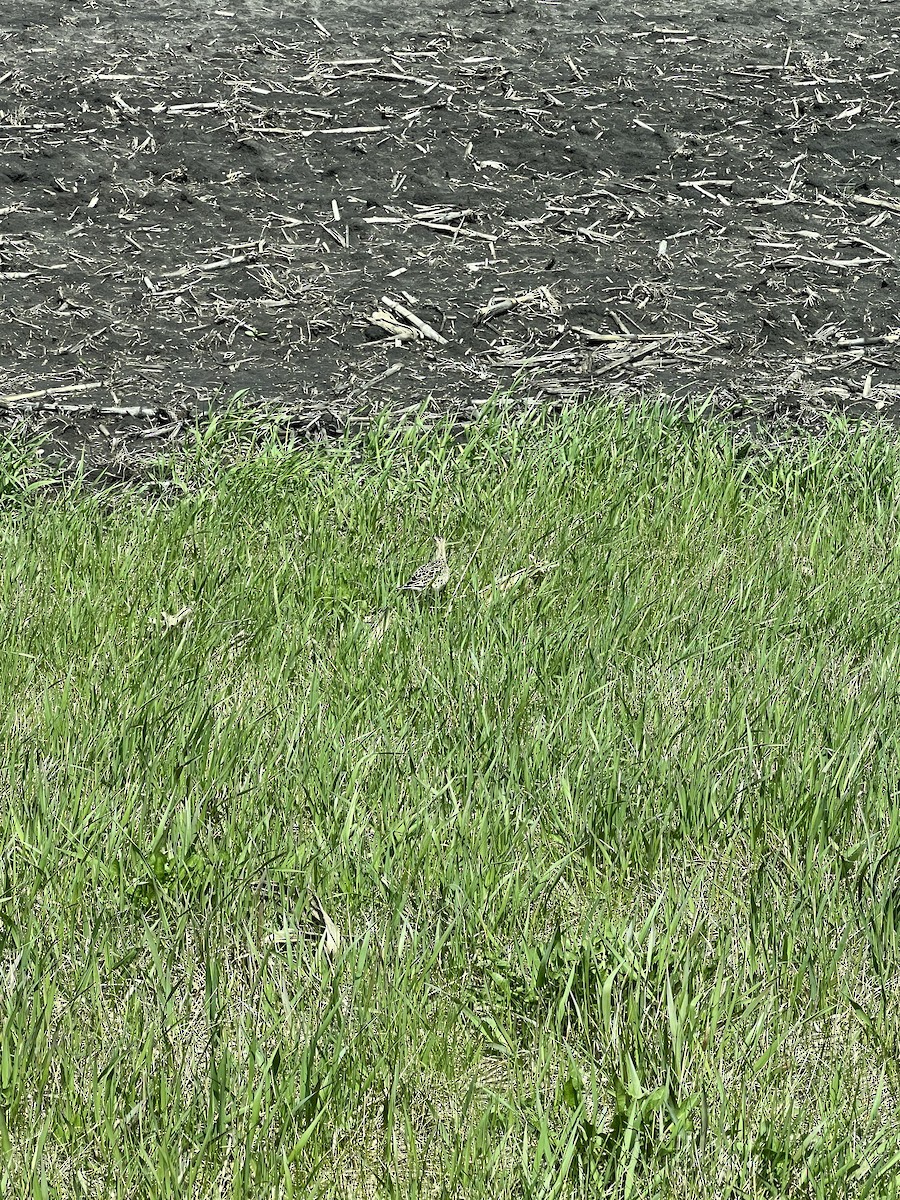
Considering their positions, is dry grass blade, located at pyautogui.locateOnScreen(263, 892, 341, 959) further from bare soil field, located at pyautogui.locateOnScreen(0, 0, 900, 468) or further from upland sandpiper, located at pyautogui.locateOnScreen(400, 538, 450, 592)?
bare soil field, located at pyautogui.locateOnScreen(0, 0, 900, 468)

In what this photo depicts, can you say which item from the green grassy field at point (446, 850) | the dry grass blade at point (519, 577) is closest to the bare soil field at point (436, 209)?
the green grassy field at point (446, 850)

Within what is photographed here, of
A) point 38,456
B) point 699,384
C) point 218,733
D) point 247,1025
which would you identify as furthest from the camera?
point 699,384

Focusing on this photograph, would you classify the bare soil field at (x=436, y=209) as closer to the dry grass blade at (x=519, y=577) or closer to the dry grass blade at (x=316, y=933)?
the dry grass blade at (x=519, y=577)

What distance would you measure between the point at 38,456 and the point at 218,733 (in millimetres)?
1784

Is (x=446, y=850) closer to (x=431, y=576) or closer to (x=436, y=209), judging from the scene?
(x=431, y=576)

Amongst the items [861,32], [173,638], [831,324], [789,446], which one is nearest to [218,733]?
[173,638]

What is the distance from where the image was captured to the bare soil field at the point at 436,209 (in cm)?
460

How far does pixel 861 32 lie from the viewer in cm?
726

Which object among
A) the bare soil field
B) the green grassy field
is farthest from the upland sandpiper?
the bare soil field

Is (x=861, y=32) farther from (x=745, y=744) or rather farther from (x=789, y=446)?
(x=745, y=744)

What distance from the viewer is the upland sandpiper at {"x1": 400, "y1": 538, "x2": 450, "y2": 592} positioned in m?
3.27

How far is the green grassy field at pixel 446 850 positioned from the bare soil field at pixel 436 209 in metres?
0.98

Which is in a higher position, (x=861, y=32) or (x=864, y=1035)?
(x=861, y=32)

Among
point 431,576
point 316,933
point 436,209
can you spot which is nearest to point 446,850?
point 316,933
